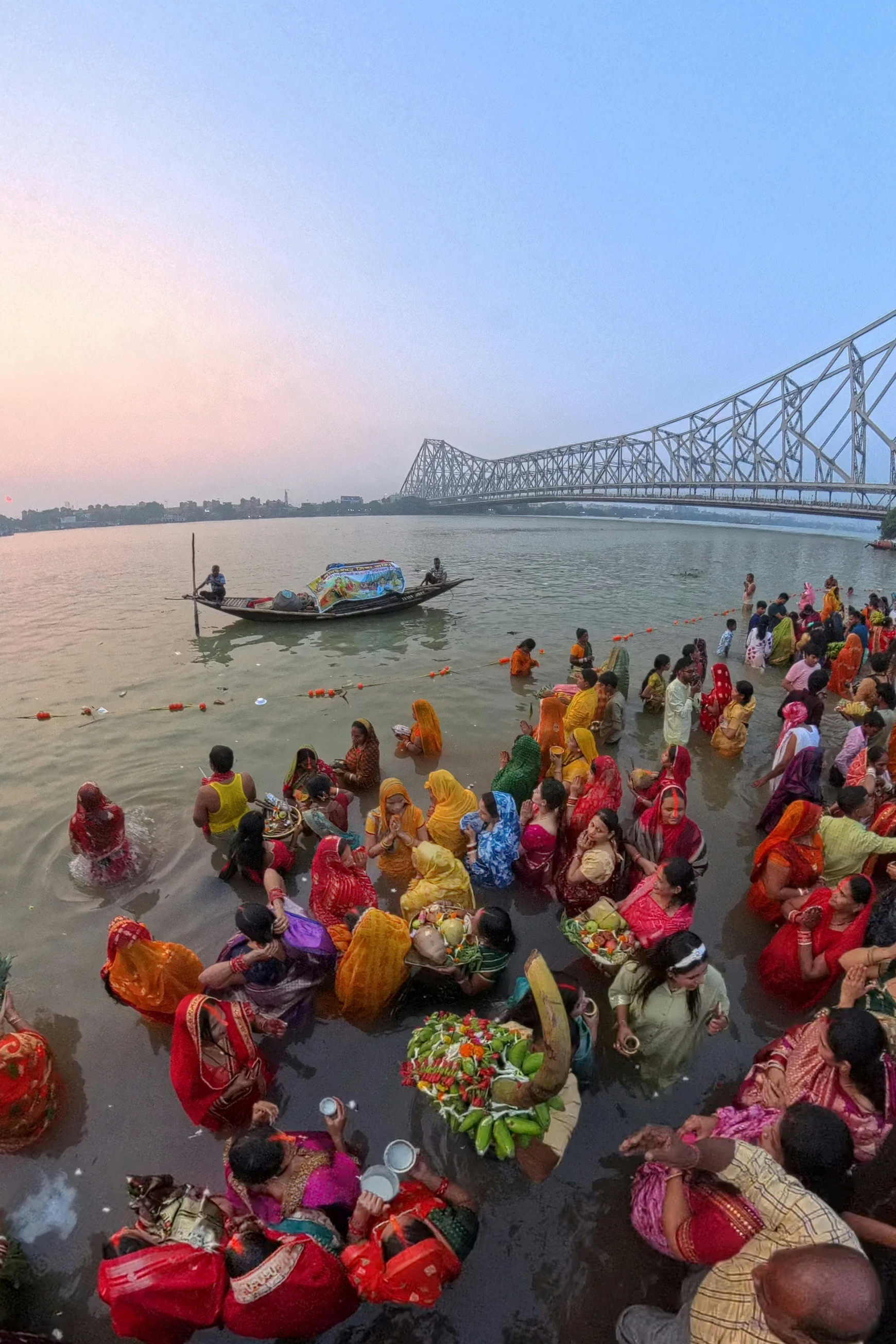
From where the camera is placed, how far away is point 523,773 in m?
5.38

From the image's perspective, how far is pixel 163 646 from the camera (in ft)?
51.3

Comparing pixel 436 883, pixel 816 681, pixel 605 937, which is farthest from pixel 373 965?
pixel 816 681

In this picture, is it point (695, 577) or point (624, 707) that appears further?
point (695, 577)

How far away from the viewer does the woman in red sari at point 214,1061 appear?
2621 mm

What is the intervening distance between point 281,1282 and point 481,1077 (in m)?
0.92

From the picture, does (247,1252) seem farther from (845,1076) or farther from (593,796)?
(593,796)

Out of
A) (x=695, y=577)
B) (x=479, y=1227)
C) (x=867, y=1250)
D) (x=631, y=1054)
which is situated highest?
(x=695, y=577)

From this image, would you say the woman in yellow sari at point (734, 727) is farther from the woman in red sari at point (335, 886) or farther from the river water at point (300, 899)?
the woman in red sari at point (335, 886)

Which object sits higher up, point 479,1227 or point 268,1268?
point 268,1268

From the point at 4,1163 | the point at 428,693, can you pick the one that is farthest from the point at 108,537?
the point at 4,1163

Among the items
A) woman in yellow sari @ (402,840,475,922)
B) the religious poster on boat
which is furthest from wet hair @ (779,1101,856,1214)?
the religious poster on boat

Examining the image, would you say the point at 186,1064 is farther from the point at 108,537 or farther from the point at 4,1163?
the point at 108,537

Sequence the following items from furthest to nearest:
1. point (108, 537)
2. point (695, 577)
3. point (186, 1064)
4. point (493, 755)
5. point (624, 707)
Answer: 1. point (108, 537)
2. point (695, 577)
3. point (624, 707)
4. point (493, 755)
5. point (186, 1064)

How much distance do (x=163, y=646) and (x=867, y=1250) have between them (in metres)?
16.8
